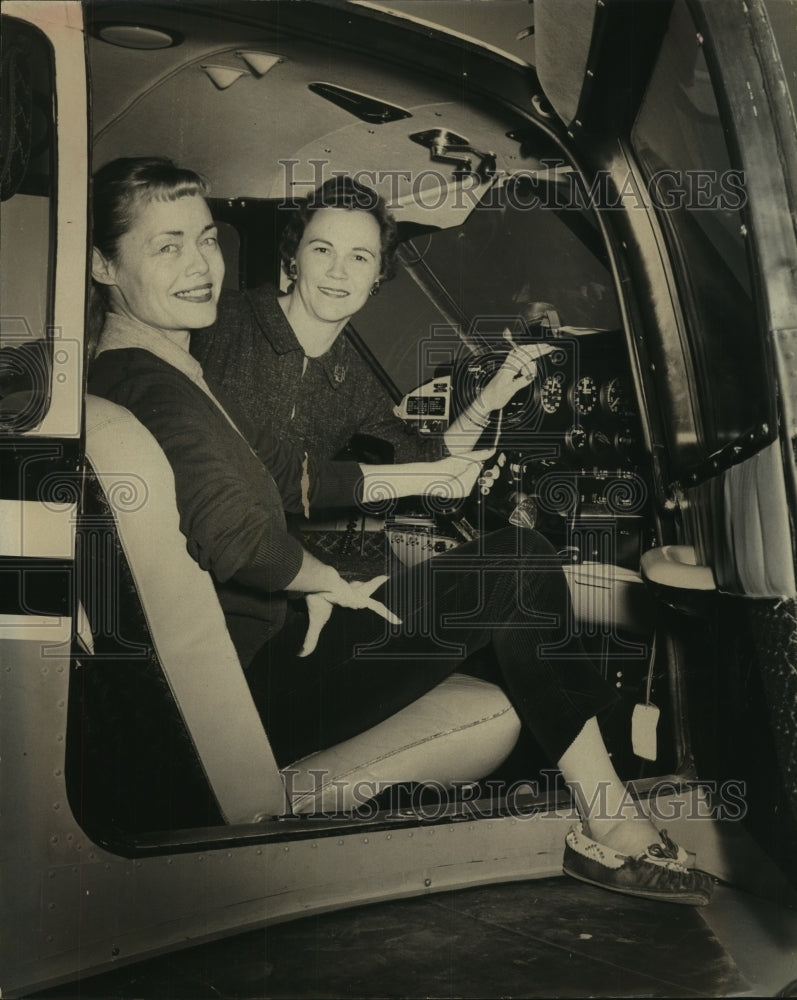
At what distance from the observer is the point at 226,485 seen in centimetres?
236

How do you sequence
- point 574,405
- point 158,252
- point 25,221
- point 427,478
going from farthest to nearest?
point 574,405 < point 427,478 < point 158,252 < point 25,221

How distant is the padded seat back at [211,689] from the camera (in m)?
2.26

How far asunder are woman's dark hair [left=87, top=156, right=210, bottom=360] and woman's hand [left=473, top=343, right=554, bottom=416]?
3.08ft

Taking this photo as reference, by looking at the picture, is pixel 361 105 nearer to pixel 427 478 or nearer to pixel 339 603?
pixel 427 478

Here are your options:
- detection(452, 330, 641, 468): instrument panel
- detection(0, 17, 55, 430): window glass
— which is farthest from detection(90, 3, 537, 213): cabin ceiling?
detection(452, 330, 641, 468): instrument panel

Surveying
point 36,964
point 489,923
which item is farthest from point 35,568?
point 489,923

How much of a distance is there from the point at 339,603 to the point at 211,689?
15.1 inches

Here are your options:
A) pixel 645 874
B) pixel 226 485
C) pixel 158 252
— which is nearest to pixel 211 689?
pixel 226 485

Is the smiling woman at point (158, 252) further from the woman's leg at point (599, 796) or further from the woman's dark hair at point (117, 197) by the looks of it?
the woman's leg at point (599, 796)

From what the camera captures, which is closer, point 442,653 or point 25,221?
point 25,221

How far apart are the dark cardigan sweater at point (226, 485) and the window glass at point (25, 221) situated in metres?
0.15

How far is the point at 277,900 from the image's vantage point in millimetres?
2422

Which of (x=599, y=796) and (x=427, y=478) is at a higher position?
(x=427, y=478)

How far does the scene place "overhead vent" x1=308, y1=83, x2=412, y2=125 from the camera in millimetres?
2441
